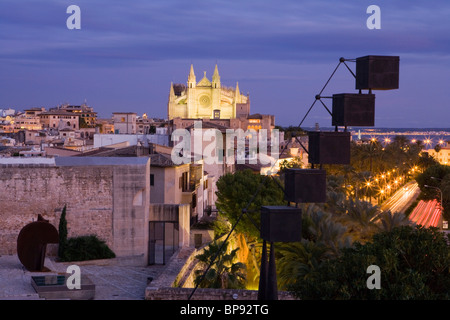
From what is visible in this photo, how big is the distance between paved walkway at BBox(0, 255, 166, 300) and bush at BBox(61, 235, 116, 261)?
0.44m

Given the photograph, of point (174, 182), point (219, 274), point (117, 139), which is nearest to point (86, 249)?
point (219, 274)

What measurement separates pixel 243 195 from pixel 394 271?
20.4m

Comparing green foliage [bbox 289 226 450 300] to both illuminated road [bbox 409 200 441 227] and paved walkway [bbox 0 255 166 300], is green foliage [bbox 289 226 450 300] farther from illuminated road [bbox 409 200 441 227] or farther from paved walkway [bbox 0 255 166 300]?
illuminated road [bbox 409 200 441 227]

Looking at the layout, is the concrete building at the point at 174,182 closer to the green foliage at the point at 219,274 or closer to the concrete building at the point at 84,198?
the concrete building at the point at 84,198

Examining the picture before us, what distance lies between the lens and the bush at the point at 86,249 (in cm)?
2120

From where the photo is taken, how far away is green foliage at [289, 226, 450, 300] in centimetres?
1086

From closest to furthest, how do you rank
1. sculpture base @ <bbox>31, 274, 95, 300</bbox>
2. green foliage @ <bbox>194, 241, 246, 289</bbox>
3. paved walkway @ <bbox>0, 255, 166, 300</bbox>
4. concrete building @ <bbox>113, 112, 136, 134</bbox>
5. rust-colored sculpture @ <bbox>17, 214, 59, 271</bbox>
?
sculpture base @ <bbox>31, 274, 95, 300</bbox>, paved walkway @ <bbox>0, 255, 166, 300</bbox>, rust-colored sculpture @ <bbox>17, 214, 59, 271</bbox>, green foliage @ <bbox>194, 241, 246, 289</bbox>, concrete building @ <bbox>113, 112, 136, 134</bbox>

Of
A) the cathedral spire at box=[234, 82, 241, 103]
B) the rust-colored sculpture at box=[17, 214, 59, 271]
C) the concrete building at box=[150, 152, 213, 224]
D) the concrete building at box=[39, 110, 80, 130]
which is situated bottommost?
the rust-colored sculpture at box=[17, 214, 59, 271]

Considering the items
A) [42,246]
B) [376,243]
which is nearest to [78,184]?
[42,246]

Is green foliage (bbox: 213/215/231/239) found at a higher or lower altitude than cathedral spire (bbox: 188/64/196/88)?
lower

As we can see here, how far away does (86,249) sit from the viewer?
21406 millimetres

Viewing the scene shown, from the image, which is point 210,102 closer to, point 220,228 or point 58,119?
point 58,119

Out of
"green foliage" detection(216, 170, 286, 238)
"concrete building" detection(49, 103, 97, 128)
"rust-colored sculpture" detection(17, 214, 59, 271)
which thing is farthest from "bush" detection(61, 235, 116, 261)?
"concrete building" detection(49, 103, 97, 128)

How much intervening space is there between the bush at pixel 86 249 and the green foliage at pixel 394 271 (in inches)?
430
